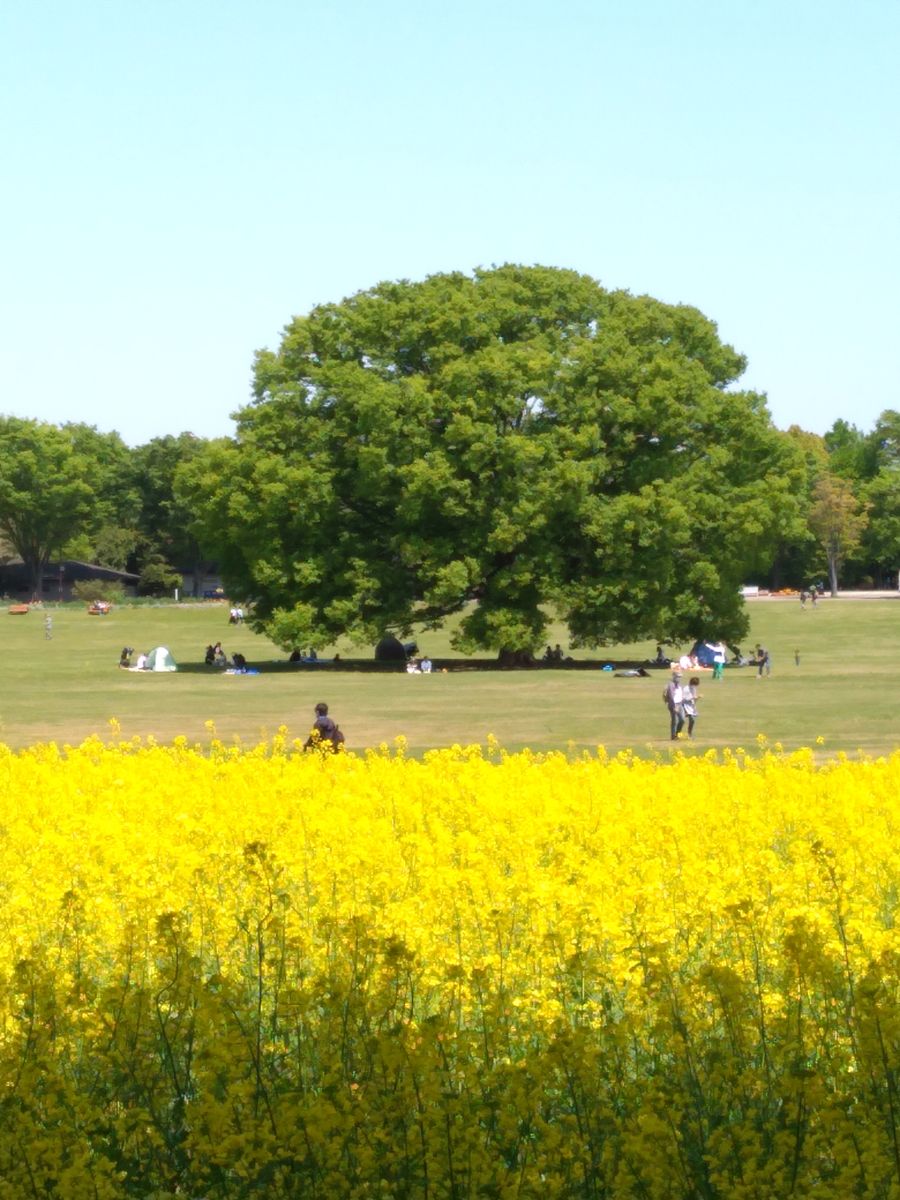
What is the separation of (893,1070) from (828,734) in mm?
26398

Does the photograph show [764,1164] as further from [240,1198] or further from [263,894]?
[263,894]

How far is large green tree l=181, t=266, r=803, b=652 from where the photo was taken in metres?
56.4

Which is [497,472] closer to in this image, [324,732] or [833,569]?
[324,732]

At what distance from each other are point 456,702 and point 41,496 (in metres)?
102

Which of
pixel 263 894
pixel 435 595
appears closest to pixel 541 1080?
pixel 263 894

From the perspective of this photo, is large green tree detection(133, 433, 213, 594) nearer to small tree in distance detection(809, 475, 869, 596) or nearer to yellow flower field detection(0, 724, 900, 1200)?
small tree in distance detection(809, 475, 869, 596)

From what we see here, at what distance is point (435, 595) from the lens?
55.7 meters

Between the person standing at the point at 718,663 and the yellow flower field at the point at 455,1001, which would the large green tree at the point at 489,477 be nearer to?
the person standing at the point at 718,663

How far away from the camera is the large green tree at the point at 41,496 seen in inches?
5472

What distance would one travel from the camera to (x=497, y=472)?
2269 inches

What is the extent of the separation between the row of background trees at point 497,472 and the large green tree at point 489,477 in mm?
77

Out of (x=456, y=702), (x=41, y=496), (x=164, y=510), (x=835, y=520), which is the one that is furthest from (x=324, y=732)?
(x=41, y=496)

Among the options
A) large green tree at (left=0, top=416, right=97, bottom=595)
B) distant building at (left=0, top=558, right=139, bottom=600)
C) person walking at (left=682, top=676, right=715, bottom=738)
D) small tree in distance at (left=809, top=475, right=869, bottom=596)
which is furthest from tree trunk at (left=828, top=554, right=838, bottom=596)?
person walking at (left=682, top=676, right=715, bottom=738)

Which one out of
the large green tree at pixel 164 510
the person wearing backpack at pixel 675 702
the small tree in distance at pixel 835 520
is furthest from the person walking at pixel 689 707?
the large green tree at pixel 164 510
